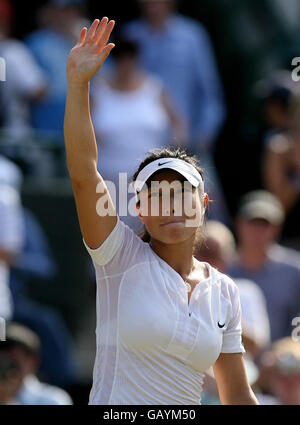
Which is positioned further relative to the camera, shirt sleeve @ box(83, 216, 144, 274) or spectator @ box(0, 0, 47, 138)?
spectator @ box(0, 0, 47, 138)

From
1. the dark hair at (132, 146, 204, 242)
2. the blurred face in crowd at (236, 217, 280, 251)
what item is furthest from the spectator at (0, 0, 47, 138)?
the dark hair at (132, 146, 204, 242)

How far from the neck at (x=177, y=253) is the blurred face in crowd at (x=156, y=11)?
17.2 feet

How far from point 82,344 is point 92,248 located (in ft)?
13.7

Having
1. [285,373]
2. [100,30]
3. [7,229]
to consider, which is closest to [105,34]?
[100,30]

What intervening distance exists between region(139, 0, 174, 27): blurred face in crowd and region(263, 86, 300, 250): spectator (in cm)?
144

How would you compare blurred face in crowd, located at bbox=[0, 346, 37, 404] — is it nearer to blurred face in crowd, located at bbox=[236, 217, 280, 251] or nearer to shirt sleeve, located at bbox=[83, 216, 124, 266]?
blurred face in crowd, located at bbox=[236, 217, 280, 251]

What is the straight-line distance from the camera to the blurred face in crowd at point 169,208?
104 inches

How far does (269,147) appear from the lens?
702 cm

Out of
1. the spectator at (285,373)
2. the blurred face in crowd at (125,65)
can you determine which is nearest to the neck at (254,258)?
the spectator at (285,373)

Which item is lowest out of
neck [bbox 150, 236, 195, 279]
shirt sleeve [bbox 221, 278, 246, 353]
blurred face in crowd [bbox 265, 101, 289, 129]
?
shirt sleeve [bbox 221, 278, 246, 353]

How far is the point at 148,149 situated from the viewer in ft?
16.6

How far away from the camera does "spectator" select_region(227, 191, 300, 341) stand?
19.0 ft

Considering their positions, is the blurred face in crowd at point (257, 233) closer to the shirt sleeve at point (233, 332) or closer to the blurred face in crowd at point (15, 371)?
the blurred face in crowd at point (15, 371)
